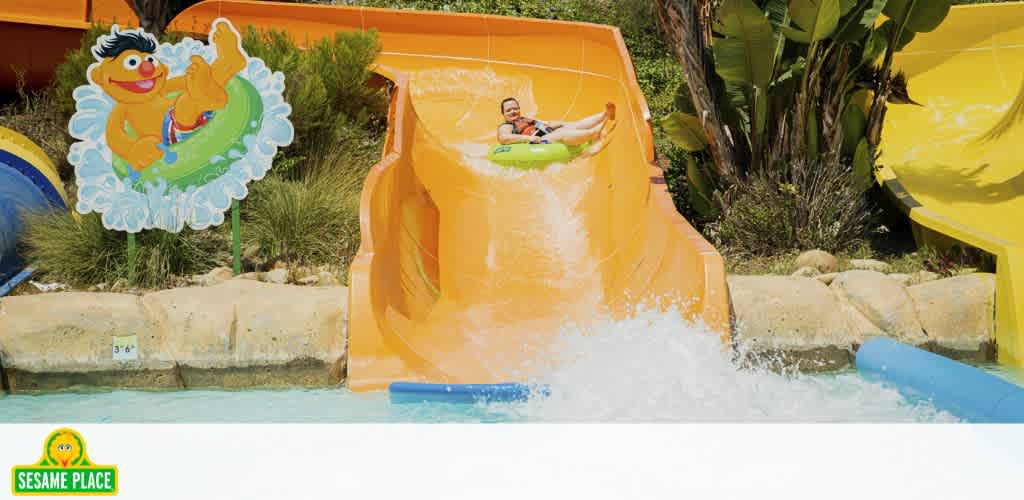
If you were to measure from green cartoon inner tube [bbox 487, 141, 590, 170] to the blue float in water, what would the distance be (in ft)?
10.5

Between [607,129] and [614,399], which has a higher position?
[607,129]

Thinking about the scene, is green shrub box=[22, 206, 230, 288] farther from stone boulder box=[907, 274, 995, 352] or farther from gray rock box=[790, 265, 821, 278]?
stone boulder box=[907, 274, 995, 352]

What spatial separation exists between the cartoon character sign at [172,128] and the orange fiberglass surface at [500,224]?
80 cm

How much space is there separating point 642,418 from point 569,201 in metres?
2.85

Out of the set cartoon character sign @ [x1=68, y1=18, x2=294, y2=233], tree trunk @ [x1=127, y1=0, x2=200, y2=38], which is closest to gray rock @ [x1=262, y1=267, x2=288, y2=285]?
cartoon character sign @ [x1=68, y1=18, x2=294, y2=233]

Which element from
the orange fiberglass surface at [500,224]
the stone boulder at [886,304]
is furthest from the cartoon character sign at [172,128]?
the stone boulder at [886,304]

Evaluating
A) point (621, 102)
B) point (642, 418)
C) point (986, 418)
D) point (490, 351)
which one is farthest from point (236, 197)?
point (986, 418)

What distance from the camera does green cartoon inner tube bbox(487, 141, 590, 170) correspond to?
7758 mm

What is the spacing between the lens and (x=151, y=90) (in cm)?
609

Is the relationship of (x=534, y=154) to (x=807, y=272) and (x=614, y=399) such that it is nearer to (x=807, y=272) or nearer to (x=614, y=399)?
(x=807, y=272)

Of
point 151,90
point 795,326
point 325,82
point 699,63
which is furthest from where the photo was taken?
point 325,82

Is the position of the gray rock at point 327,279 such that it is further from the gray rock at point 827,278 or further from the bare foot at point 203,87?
the gray rock at point 827,278

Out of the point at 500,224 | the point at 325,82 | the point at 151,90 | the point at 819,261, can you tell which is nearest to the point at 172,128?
the point at 151,90
